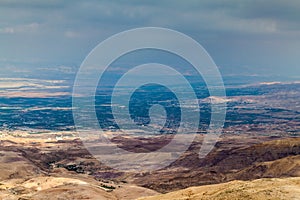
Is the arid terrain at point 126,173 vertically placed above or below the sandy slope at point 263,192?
below

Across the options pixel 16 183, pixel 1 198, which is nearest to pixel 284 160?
pixel 16 183

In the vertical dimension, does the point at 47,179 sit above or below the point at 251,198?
below

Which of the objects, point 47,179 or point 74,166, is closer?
point 47,179

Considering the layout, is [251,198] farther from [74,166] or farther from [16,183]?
[74,166]

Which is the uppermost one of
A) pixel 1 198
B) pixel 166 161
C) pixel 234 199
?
pixel 234 199

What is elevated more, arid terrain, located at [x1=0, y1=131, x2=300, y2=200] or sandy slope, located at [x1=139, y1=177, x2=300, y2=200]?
sandy slope, located at [x1=139, y1=177, x2=300, y2=200]

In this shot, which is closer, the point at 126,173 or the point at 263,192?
the point at 263,192

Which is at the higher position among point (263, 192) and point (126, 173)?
point (263, 192)

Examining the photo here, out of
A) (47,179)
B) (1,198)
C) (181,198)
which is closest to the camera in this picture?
(181,198)

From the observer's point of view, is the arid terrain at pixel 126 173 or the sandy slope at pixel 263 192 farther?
the arid terrain at pixel 126 173

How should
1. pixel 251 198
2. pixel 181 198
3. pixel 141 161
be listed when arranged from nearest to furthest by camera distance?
1. pixel 251 198
2. pixel 181 198
3. pixel 141 161

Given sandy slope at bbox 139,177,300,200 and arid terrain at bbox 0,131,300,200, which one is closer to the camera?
sandy slope at bbox 139,177,300,200
